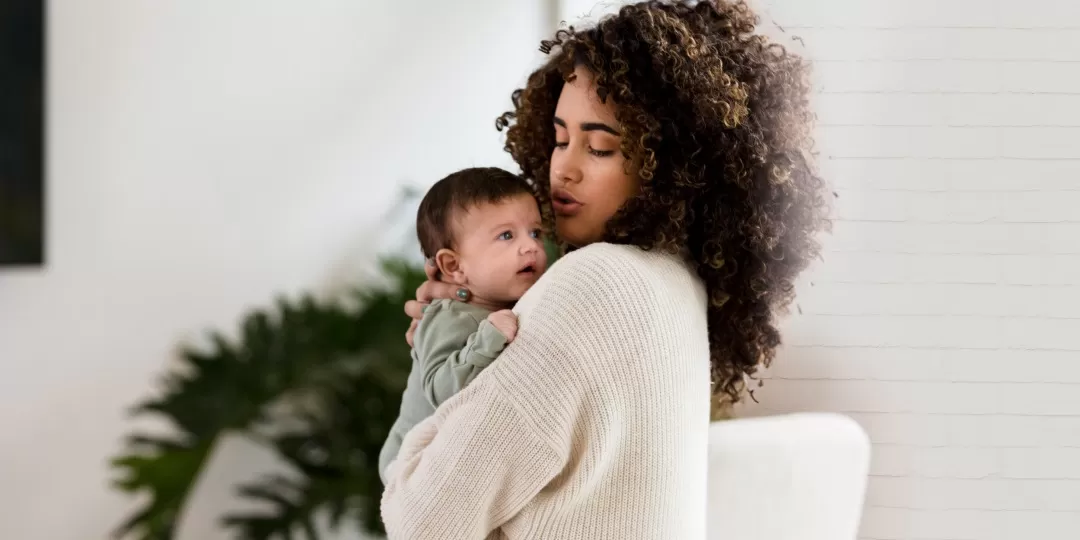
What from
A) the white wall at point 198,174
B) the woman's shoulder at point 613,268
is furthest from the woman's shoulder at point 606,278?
the white wall at point 198,174

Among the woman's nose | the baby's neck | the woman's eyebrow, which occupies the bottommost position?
the baby's neck

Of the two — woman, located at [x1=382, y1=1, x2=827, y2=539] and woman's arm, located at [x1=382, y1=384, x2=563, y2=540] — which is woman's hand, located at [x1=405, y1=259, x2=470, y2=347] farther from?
woman's arm, located at [x1=382, y1=384, x2=563, y2=540]

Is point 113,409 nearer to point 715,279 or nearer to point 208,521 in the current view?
point 208,521

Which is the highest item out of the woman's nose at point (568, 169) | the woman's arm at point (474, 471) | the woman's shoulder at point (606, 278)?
the woman's nose at point (568, 169)

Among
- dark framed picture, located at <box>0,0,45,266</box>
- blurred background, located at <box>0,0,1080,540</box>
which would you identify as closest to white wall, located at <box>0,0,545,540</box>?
blurred background, located at <box>0,0,1080,540</box>

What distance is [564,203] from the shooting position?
1208 millimetres

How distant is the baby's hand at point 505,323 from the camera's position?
104 cm

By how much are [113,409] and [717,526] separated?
1.83 metres

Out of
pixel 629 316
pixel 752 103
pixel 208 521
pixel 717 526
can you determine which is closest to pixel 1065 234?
pixel 752 103

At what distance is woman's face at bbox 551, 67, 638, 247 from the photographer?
3.84ft

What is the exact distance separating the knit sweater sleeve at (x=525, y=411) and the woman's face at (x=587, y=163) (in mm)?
160

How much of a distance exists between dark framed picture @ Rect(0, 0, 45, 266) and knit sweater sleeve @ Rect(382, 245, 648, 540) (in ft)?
5.70

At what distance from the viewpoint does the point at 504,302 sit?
3.98ft

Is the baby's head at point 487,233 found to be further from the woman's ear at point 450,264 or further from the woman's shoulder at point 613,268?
the woman's shoulder at point 613,268
